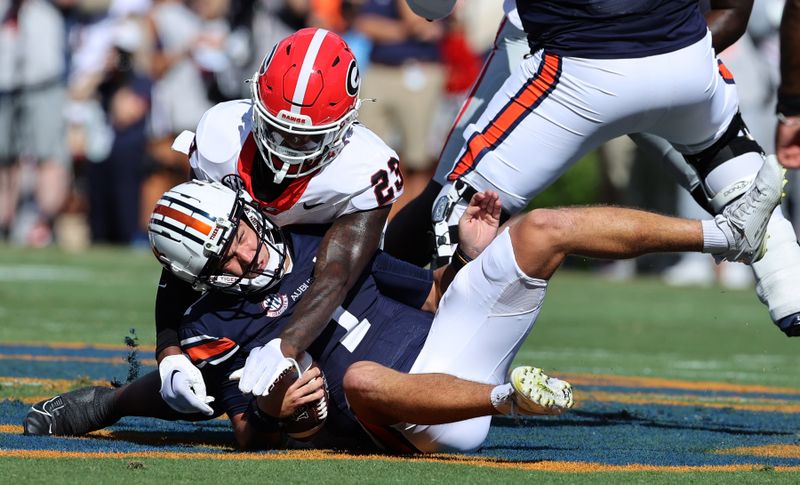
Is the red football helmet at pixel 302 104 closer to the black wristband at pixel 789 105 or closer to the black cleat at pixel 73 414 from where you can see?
the black cleat at pixel 73 414

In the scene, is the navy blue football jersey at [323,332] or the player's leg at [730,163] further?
the player's leg at [730,163]

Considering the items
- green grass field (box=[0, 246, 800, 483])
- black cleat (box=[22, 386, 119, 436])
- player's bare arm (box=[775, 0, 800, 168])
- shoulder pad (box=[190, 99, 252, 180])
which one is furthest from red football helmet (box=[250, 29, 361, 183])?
player's bare arm (box=[775, 0, 800, 168])

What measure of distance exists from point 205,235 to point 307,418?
0.62 metres

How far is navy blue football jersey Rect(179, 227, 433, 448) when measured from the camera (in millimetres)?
4422

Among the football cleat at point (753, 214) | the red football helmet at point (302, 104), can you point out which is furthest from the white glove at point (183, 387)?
the football cleat at point (753, 214)

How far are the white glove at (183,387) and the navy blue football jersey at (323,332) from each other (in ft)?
0.23

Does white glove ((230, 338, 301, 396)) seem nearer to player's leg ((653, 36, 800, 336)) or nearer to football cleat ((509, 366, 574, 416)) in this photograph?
football cleat ((509, 366, 574, 416))

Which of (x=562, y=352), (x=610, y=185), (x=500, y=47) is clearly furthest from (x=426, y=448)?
(x=610, y=185)

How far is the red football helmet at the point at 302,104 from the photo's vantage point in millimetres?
4625

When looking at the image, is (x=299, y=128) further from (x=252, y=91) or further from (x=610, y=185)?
(x=610, y=185)

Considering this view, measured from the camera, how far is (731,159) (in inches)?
203

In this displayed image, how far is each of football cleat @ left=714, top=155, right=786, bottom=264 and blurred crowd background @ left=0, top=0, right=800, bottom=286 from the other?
7935 mm

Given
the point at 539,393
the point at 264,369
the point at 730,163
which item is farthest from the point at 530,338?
the point at 539,393

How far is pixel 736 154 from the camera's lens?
203 inches
